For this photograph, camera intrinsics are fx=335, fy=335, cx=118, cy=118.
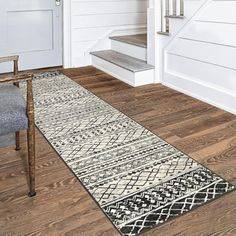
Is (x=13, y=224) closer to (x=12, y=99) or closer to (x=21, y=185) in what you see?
(x=21, y=185)

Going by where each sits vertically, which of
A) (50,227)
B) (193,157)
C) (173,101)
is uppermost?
(173,101)

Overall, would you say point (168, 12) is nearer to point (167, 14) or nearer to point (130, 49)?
point (167, 14)

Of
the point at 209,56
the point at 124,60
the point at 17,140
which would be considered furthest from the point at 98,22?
the point at 17,140

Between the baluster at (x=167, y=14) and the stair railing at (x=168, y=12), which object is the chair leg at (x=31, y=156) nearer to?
the stair railing at (x=168, y=12)

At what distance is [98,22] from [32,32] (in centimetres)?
91

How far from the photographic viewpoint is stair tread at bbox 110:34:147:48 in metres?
4.12

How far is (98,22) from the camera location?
4.61 m

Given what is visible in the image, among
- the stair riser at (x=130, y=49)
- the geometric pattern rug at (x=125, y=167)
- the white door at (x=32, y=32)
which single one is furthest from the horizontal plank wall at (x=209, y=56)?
the white door at (x=32, y=32)

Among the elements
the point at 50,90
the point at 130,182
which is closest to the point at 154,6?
the point at 50,90

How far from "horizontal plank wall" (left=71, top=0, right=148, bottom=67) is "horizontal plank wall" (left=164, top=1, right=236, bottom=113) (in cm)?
145

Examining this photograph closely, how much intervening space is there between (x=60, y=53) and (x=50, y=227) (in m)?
3.31

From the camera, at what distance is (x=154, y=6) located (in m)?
3.56

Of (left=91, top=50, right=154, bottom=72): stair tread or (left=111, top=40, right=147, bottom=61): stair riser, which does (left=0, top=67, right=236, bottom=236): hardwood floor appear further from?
(left=111, top=40, right=147, bottom=61): stair riser

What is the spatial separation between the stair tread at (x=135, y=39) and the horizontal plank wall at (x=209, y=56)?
0.66 meters
